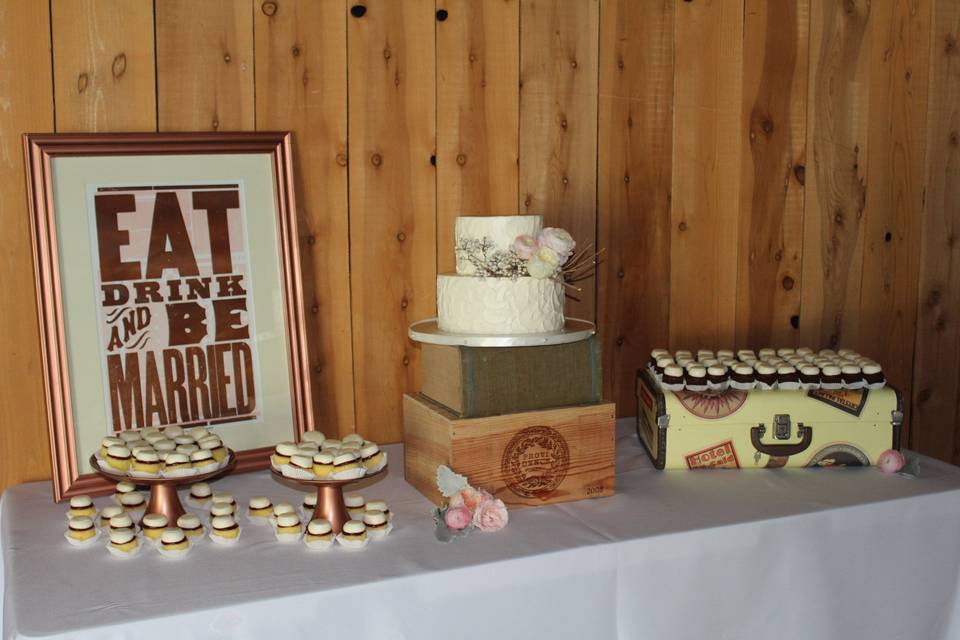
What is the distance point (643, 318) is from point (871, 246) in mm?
538

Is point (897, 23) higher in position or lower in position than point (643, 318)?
higher

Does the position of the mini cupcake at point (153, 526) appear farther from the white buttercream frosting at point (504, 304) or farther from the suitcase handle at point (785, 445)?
the suitcase handle at point (785, 445)

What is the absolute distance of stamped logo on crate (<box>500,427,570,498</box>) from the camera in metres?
1.29

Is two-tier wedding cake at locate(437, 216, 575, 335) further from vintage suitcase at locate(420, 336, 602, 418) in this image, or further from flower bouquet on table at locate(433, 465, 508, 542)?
flower bouquet on table at locate(433, 465, 508, 542)

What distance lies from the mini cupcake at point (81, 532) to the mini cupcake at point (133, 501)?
90 mm

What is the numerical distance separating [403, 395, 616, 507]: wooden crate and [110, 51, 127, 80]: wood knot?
671 mm

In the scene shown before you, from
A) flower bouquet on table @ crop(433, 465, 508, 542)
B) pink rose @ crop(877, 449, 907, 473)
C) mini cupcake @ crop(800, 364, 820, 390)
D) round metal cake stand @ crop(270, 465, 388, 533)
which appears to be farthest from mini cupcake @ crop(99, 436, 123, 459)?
pink rose @ crop(877, 449, 907, 473)

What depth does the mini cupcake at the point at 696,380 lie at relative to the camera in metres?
1.48

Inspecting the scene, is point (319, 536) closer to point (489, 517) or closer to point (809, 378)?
point (489, 517)

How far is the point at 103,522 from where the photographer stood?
1204mm

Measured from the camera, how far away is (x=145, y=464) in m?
1.18

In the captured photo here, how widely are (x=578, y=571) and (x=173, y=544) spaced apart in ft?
1.61

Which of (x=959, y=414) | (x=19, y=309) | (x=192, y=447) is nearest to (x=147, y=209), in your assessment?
(x=19, y=309)

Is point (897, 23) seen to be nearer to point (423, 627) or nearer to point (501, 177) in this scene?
point (501, 177)
